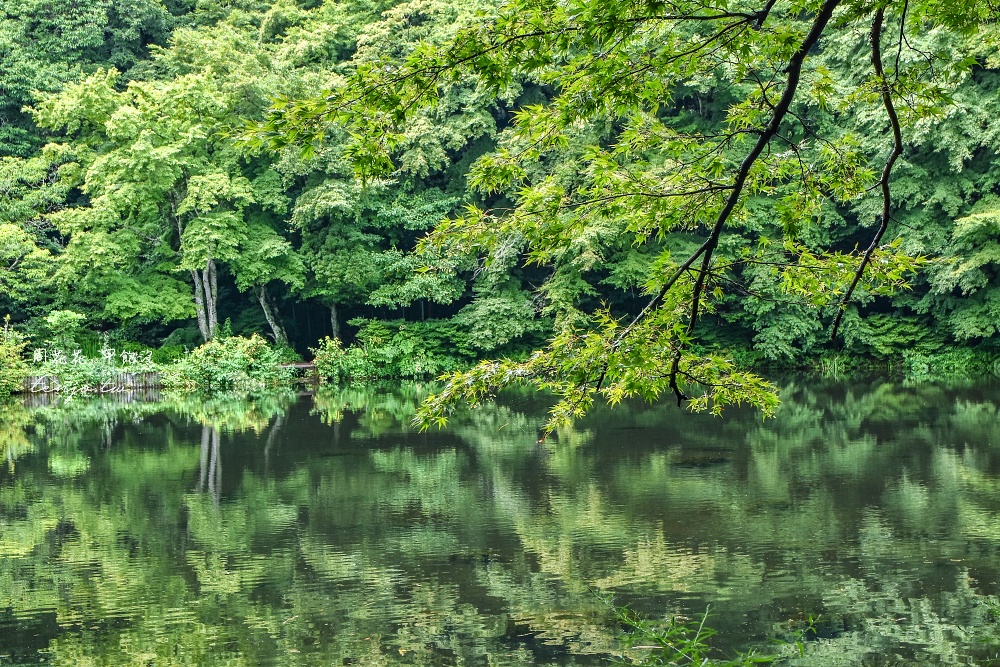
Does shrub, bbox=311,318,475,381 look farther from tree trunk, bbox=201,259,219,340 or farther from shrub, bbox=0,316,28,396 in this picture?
shrub, bbox=0,316,28,396

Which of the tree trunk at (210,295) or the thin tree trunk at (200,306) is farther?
the thin tree trunk at (200,306)

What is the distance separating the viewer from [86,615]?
6.41m

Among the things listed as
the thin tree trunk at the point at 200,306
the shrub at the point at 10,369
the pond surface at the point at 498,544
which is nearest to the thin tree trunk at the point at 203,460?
the pond surface at the point at 498,544

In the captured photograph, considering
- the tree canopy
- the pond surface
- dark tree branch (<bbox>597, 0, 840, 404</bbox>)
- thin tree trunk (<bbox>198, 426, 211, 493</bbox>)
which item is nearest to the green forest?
thin tree trunk (<bbox>198, 426, 211, 493</bbox>)

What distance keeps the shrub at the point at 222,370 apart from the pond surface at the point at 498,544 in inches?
360

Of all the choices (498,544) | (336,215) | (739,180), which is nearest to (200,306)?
(336,215)

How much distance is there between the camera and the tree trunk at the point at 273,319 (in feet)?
95.0

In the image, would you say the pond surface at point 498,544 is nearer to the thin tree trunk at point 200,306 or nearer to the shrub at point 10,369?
the shrub at point 10,369

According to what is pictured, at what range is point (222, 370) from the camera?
24.4 meters

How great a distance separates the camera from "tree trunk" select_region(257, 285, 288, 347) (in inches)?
1140

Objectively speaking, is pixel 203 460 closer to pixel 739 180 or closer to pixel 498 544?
pixel 498 544

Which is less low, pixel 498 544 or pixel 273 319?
pixel 273 319

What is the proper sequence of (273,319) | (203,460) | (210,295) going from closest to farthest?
(203,460), (210,295), (273,319)

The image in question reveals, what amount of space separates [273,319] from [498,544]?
23.1m
